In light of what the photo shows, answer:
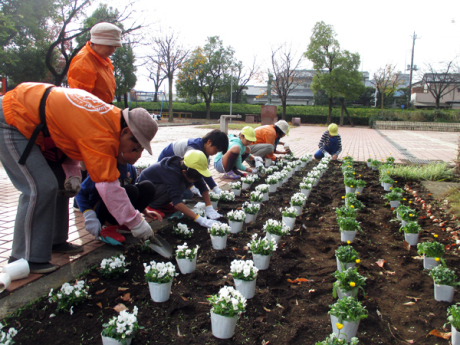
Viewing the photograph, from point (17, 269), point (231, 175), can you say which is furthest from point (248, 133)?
point (17, 269)

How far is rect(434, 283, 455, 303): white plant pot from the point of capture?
232cm

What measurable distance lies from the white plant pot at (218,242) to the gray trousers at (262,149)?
15.4 ft

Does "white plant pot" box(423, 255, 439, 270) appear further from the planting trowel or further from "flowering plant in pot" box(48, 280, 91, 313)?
"flowering plant in pot" box(48, 280, 91, 313)

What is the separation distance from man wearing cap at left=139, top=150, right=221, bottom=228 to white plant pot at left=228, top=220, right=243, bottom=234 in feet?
0.66

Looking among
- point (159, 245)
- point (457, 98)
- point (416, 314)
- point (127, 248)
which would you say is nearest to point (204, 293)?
point (159, 245)

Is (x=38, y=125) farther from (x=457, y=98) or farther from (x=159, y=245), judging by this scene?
(x=457, y=98)

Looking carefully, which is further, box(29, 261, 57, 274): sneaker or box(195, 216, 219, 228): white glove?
box(195, 216, 219, 228): white glove

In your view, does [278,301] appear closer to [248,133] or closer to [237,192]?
[237,192]

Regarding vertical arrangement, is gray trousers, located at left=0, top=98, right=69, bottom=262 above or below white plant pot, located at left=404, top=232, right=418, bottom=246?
above

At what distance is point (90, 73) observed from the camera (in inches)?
135

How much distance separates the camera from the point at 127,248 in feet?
10.1

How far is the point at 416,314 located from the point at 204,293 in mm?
1443

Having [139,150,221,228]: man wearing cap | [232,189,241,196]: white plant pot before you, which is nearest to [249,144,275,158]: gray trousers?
[232,189,241,196]: white plant pot

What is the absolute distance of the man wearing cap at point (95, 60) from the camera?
3.40 meters
